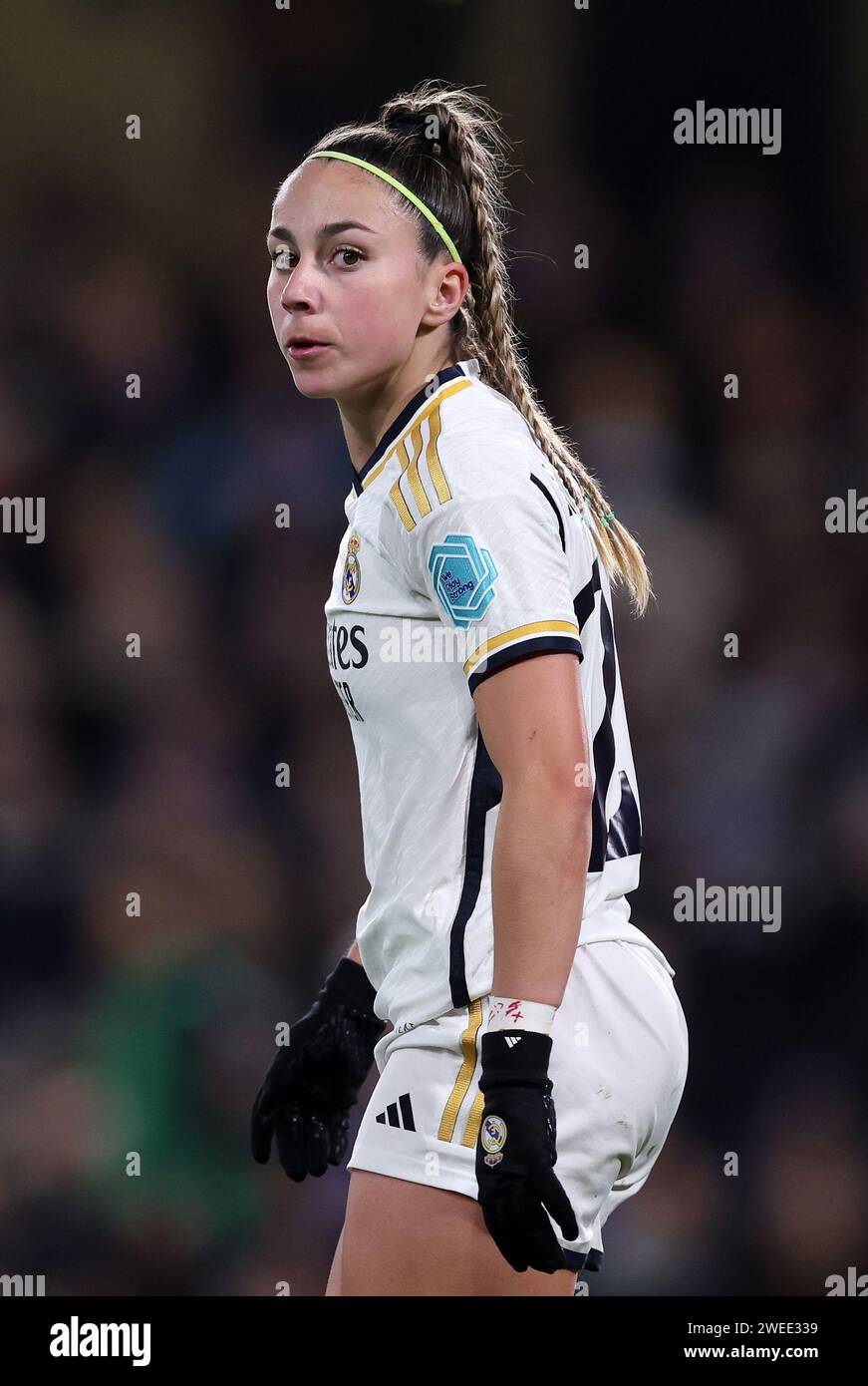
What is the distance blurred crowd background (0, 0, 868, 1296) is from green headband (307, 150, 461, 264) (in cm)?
181

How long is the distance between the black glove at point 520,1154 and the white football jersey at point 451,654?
4.9 inches

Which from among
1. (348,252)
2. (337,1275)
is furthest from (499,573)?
(337,1275)

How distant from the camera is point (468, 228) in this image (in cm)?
204

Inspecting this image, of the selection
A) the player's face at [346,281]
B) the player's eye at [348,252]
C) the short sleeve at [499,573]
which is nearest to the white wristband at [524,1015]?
the short sleeve at [499,573]

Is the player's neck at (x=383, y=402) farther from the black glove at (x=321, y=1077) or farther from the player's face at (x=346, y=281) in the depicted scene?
the black glove at (x=321, y=1077)

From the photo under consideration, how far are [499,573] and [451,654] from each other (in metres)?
0.12

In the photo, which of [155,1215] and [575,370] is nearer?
[155,1215]

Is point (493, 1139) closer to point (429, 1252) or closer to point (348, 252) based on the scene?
point (429, 1252)

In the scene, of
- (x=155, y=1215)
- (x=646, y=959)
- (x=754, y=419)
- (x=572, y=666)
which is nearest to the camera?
(x=572, y=666)

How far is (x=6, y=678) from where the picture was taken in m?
3.71

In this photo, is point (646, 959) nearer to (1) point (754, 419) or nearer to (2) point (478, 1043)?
(2) point (478, 1043)

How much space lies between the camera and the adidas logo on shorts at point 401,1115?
174 centimetres

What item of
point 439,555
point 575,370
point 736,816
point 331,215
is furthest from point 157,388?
point 439,555

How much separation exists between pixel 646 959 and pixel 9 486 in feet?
8.04
